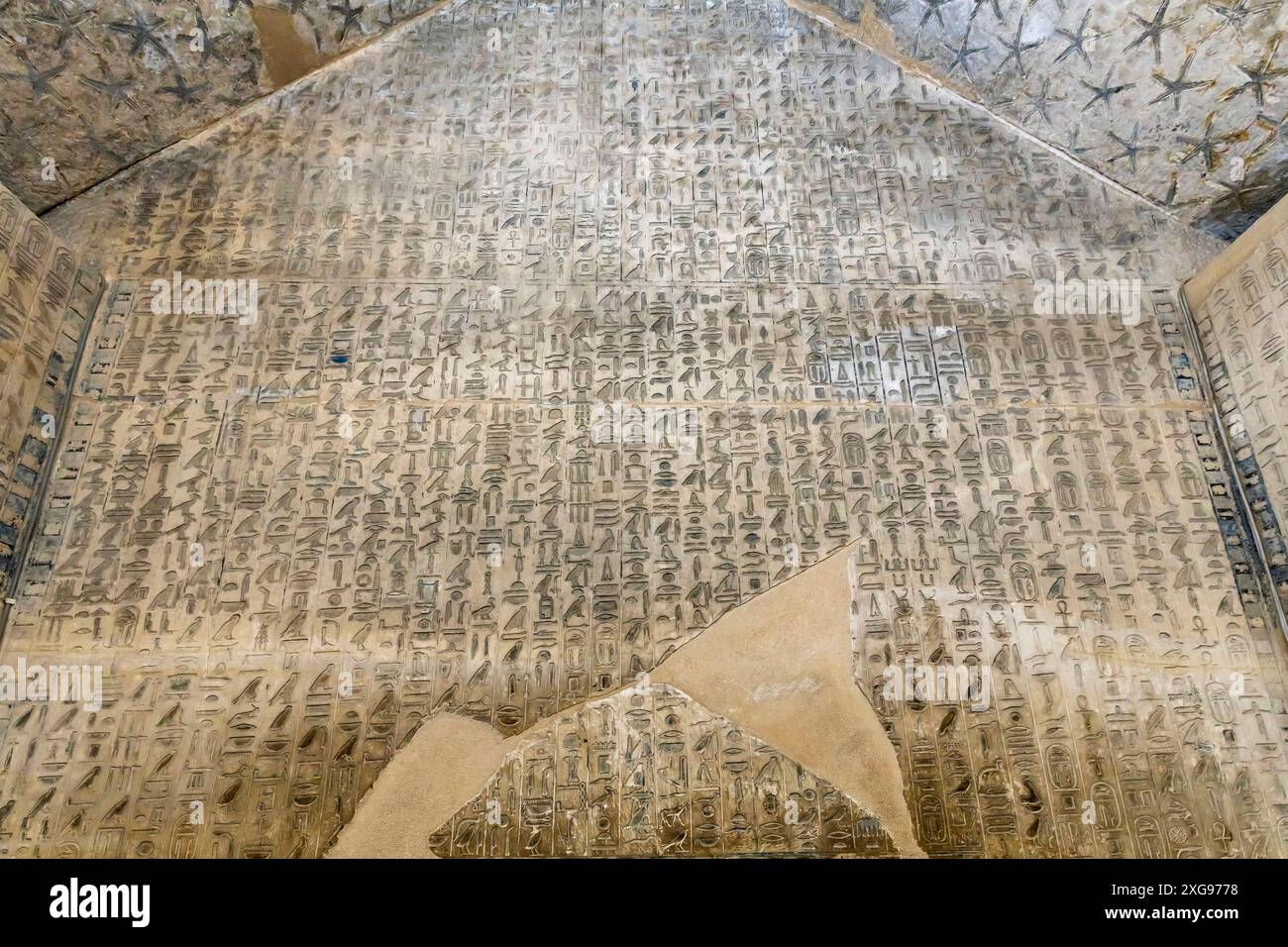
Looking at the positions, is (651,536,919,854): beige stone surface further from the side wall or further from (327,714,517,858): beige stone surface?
the side wall

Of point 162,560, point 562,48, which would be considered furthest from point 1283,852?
point 562,48

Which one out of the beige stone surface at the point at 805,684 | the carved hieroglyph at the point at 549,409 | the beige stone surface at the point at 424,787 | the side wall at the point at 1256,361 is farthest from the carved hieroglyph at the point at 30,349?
the side wall at the point at 1256,361

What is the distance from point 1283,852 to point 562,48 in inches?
165

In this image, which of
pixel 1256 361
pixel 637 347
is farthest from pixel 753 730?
pixel 1256 361

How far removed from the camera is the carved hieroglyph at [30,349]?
3.64m

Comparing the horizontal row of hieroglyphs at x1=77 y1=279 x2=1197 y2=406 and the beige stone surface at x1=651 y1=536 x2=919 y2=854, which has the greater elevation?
the horizontal row of hieroglyphs at x1=77 y1=279 x2=1197 y2=406

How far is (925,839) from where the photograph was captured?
128 inches

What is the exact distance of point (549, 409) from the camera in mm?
3943

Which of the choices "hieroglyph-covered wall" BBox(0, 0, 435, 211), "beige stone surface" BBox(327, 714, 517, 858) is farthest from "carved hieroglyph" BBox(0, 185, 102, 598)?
"beige stone surface" BBox(327, 714, 517, 858)

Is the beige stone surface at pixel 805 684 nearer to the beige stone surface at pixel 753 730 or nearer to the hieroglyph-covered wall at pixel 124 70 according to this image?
the beige stone surface at pixel 753 730

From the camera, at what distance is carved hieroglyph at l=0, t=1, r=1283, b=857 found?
11.3ft

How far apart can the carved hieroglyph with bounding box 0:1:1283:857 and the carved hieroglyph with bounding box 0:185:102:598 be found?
0.34 feet

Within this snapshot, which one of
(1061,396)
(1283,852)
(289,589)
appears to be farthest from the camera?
(1061,396)

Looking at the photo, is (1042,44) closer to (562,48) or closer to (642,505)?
(562,48)
